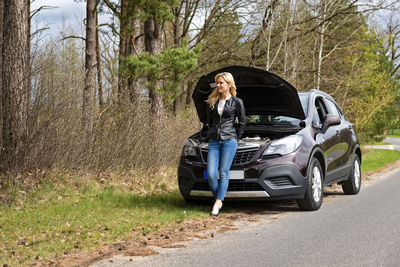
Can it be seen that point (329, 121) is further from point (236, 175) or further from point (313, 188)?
point (236, 175)

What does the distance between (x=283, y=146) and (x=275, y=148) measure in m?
0.13

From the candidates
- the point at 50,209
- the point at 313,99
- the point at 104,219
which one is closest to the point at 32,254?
the point at 104,219

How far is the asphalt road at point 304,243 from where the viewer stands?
16.1 feet

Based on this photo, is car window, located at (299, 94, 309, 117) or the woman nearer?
the woman

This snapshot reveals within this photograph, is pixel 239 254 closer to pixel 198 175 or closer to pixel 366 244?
pixel 366 244

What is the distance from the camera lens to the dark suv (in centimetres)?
748

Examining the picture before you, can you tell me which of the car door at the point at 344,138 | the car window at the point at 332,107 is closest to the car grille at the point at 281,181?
the car door at the point at 344,138

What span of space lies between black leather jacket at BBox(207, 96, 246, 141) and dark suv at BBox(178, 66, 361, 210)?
319 millimetres

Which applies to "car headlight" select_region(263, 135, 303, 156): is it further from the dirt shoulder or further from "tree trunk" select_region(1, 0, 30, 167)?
"tree trunk" select_region(1, 0, 30, 167)

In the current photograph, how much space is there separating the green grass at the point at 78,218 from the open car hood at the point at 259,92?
77.9 inches

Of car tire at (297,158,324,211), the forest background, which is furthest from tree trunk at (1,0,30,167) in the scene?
car tire at (297,158,324,211)

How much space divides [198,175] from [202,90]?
5.43 ft

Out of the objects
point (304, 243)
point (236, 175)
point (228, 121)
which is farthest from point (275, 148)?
point (304, 243)

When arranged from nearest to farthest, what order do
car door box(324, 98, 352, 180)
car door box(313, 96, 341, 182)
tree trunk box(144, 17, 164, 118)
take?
car door box(313, 96, 341, 182), car door box(324, 98, 352, 180), tree trunk box(144, 17, 164, 118)
